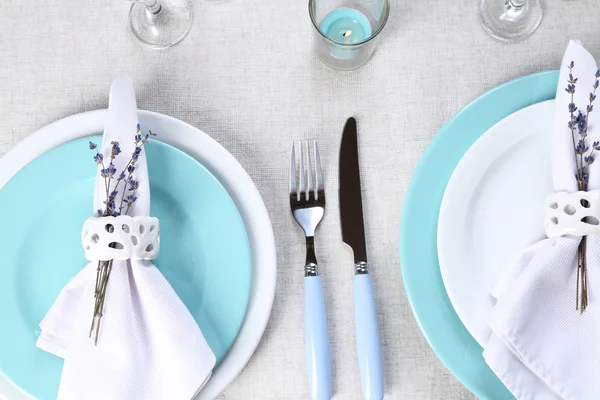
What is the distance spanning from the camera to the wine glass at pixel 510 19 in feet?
2.64

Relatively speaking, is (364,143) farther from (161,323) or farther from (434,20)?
(161,323)

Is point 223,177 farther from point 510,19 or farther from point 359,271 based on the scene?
point 510,19

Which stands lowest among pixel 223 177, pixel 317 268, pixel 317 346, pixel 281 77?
pixel 317 346

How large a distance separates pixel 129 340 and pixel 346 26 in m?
0.51

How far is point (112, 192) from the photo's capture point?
0.65 meters

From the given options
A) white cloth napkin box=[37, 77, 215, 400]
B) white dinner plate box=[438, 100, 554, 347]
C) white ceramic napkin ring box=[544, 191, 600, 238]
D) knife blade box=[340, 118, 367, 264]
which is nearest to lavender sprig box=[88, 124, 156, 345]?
white cloth napkin box=[37, 77, 215, 400]

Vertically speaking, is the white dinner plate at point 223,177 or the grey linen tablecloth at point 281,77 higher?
the grey linen tablecloth at point 281,77

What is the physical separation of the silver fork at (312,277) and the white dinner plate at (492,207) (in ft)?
0.53

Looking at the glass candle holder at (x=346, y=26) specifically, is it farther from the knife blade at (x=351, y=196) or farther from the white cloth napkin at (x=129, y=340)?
the white cloth napkin at (x=129, y=340)

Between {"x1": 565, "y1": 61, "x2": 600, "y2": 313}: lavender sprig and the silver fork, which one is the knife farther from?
{"x1": 565, "y1": 61, "x2": 600, "y2": 313}: lavender sprig

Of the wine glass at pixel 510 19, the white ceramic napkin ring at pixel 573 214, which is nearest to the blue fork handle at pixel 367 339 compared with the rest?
the white ceramic napkin ring at pixel 573 214

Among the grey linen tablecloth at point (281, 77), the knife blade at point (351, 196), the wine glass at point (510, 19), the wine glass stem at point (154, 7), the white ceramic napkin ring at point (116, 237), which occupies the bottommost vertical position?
the white ceramic napkin ring at point (116, 237)

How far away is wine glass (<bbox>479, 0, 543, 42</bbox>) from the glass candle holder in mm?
164

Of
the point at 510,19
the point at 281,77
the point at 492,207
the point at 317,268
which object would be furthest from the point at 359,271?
the point at 510,19
